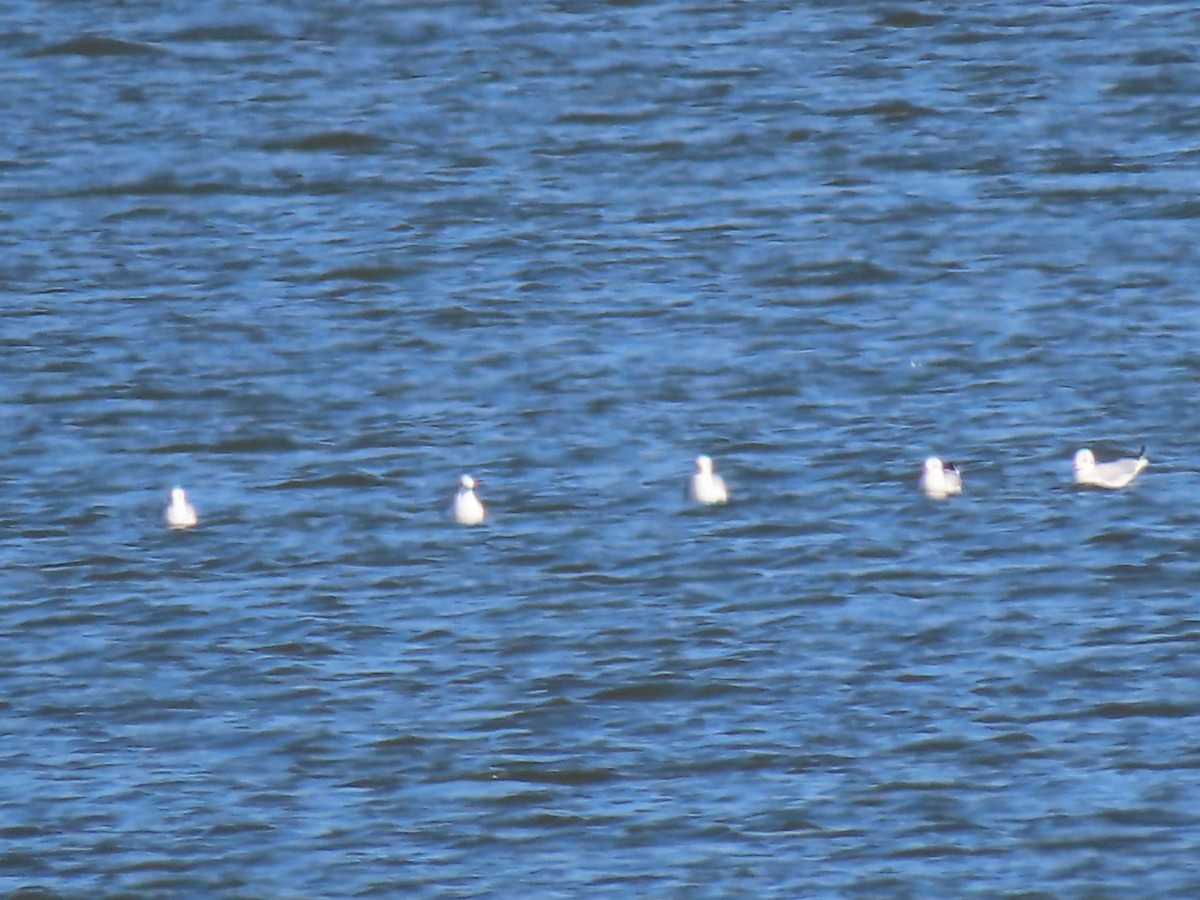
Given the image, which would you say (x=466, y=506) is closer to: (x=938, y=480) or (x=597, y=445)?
(x=597, y=445)

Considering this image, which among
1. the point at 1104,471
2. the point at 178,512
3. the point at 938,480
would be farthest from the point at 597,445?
the point at 1104,471

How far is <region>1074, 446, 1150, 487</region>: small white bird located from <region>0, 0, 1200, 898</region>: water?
0.16 metres

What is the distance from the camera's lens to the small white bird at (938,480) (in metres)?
16.0

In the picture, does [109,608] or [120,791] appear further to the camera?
[109,608]

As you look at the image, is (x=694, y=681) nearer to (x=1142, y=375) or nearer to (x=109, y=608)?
(x=109, y=608)

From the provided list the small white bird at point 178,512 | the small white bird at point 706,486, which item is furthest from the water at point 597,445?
the small white bird at point 178,512

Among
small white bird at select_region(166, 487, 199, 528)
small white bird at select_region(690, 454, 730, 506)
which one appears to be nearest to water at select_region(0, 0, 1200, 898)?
small white bird at select_region(690, 454, 730, 506)

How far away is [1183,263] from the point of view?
19.6 m

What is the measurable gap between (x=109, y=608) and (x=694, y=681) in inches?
123

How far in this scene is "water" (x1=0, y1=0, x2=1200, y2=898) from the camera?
12.9m

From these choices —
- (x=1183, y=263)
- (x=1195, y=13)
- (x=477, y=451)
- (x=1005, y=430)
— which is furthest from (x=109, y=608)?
(x=1195, y=13)

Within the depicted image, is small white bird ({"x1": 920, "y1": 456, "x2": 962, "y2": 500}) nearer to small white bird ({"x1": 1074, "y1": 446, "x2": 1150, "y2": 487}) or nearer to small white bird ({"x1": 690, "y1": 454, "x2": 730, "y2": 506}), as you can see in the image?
small white bird ({"x1": 1074, "y1": 446, "x2": 1150, "y2": 487})

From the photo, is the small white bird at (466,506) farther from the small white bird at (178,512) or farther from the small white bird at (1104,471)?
the small white bird at (1104,471)

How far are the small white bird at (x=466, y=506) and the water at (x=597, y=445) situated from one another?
12 centimetres
